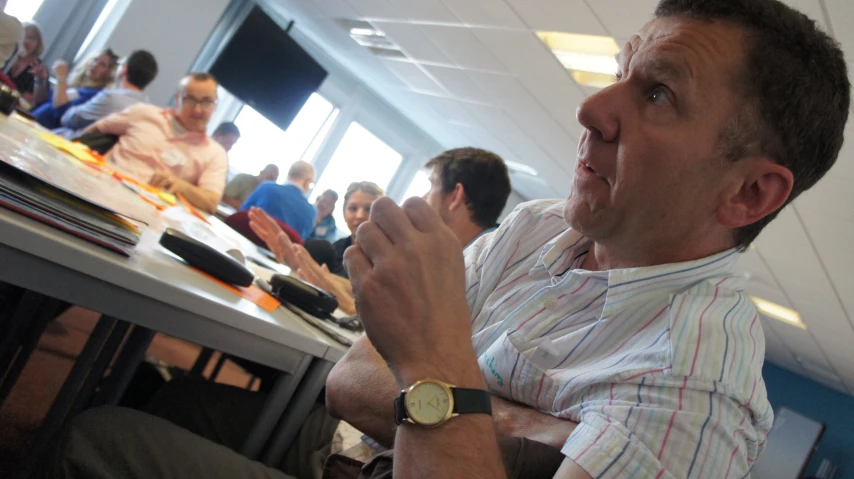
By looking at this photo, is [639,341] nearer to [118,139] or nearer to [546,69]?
[118,139]

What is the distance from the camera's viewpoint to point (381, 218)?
0.67 m

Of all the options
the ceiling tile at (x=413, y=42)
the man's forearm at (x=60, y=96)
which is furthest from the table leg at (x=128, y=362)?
the ceiling tile at (x=413, y=42)

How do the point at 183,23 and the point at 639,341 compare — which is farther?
the point at 183,23

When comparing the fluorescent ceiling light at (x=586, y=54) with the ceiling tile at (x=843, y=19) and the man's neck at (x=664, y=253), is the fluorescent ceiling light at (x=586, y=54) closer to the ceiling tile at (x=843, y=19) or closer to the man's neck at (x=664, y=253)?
the ceiling tile at (x=843, y=19)

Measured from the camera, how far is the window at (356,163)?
9422 millimetres

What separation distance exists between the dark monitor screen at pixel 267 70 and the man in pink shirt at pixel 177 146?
417 cm

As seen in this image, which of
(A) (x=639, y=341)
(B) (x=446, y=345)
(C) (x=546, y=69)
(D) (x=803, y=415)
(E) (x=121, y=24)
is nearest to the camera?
(B) (x=446, y=345)

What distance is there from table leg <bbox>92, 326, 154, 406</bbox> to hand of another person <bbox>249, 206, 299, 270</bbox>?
959 mm

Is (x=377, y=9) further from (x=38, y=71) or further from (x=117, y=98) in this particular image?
(x=38, y=71)

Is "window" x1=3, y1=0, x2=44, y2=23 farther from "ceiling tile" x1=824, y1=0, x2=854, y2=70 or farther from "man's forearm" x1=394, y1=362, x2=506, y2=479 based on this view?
"man's forearm" x1=394, y1=362, x2=506, y2=479

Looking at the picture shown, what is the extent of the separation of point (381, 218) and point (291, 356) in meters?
0.58

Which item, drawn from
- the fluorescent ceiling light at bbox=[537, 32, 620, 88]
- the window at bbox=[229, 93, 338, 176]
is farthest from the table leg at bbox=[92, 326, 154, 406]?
the window at bbox=[229, 93, 338, 176]

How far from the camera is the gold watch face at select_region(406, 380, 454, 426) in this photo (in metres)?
0.62

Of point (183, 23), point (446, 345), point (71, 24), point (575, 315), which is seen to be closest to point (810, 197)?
point (575, 315)
